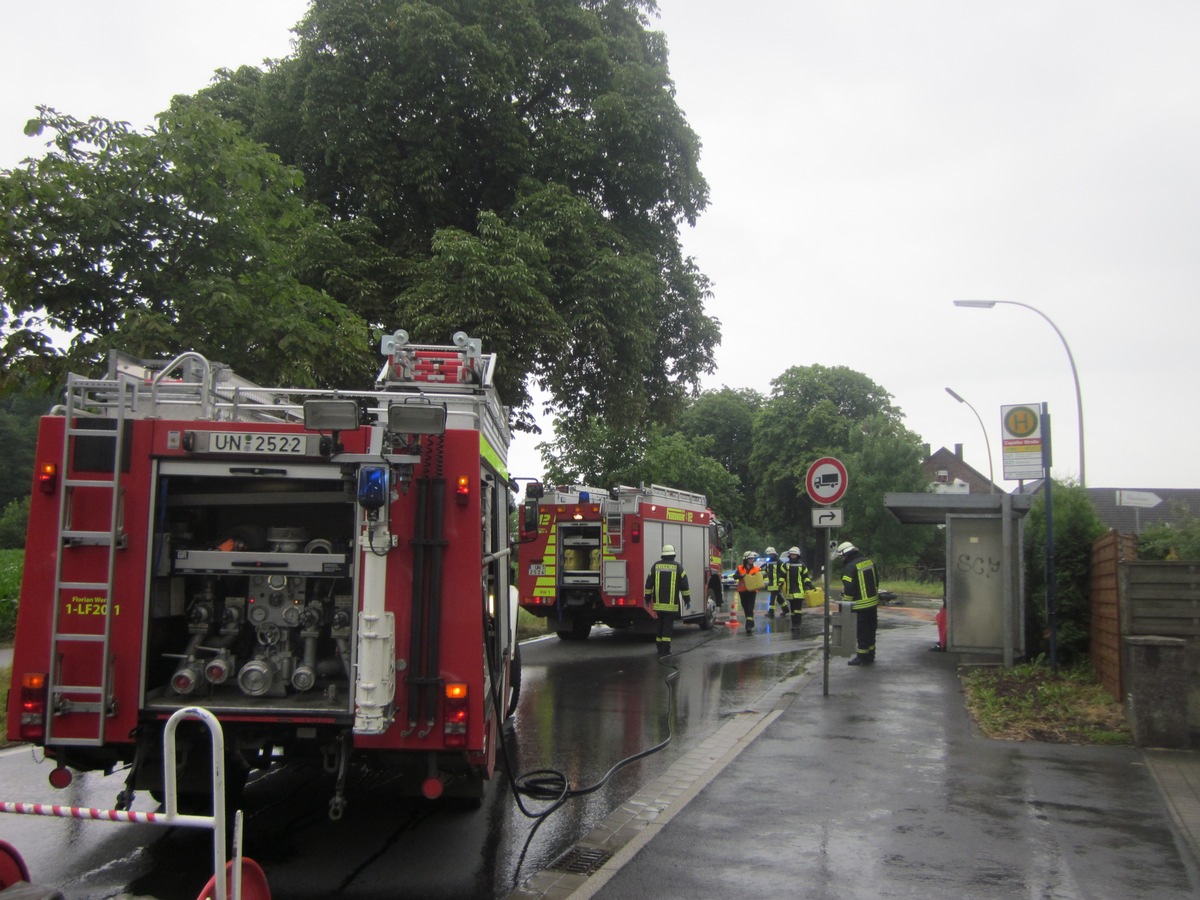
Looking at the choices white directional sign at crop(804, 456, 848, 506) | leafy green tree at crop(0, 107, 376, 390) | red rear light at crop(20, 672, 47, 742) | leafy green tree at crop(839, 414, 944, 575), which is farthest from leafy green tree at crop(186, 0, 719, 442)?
leafy green tree at crop(839, 414, 944, 575)

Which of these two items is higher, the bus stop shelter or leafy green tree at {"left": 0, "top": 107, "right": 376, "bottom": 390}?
leafy green tree at {"left": 0, "top": 107, "right": 376, "bottom": 390}

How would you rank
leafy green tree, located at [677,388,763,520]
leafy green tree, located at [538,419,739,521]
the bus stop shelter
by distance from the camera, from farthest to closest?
leafy green tree, located at [677,388,763,520] → leafy green tree, located at [538,419,739,521] → the bus stop shelter

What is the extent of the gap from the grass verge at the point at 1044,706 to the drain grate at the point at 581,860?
16.5 ft

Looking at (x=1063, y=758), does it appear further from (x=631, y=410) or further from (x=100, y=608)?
(x=631, y=410)

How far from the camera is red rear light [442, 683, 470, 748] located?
5590 mm

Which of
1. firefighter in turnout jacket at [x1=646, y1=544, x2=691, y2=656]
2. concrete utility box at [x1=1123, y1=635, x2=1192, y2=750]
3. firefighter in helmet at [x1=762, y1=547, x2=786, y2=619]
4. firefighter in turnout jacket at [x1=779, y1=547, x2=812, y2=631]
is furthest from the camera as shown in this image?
firefighter in helmet at [x1=762, y1=547, x2=786, y2=619]

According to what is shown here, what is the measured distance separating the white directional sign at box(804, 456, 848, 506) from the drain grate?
653cm

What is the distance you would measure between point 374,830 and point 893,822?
10.7ft

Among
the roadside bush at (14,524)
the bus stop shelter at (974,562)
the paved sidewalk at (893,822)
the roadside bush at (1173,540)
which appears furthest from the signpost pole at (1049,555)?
the roadside bush at (14,524)

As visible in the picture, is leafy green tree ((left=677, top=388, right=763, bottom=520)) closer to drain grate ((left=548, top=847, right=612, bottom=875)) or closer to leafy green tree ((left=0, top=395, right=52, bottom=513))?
leafy green tree ((left=0, top=395, right=52, bottom=513))

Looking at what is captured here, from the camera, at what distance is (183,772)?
5926mm

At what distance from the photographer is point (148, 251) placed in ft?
33.8

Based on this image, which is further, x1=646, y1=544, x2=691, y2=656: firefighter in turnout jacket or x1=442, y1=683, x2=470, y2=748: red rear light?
x1=646, y1=544, x2=691, y2=656: firefighter in turnout jacket

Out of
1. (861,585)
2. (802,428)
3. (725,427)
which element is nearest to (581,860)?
(861,585)
